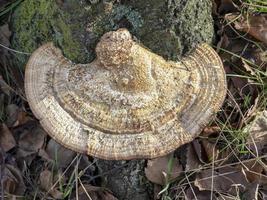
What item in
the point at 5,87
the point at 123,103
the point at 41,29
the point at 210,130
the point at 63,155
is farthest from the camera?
the point at 5,87

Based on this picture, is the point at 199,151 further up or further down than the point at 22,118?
further down

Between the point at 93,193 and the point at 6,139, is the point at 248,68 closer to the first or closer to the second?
the point at 93,193

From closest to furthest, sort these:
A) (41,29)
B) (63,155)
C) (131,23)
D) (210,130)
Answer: (131,23) → (41,29) → (210,130) → (63,155)

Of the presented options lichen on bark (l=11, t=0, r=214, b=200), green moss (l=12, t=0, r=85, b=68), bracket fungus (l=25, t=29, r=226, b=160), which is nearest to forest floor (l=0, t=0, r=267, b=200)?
green moss (l=12, t=0, r=85, b=68)

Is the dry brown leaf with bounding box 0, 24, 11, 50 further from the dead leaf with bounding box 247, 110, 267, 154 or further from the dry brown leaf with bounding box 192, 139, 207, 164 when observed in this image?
the dead leaf with bounding box 247, 110, 267, 154

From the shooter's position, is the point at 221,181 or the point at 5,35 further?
the point at 5,35

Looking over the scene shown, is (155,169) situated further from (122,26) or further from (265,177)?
(122,26)

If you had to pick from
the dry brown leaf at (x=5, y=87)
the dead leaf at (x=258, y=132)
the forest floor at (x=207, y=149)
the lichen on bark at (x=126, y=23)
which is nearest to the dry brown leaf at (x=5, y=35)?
the forest floor at (x=207, y=149)

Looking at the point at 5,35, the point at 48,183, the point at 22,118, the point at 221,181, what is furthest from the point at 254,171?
the point at 5,35
